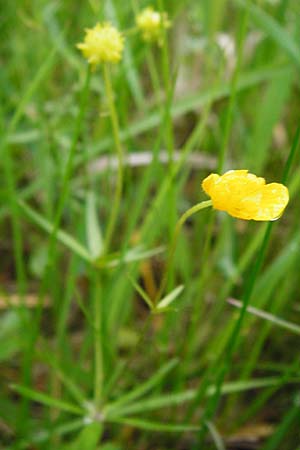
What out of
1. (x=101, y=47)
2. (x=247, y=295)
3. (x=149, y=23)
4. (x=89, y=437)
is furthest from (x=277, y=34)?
(x=89, y=437)

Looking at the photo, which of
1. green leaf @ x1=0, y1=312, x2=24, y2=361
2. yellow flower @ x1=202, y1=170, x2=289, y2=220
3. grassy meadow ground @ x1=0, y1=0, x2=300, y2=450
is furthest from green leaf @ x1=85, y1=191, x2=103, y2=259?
yellow flower @ x1=202, y1=170, x2=289, y2=220

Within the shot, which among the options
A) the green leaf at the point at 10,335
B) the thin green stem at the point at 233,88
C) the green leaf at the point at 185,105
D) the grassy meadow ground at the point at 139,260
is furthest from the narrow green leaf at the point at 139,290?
the green leaf at the point at 185,105

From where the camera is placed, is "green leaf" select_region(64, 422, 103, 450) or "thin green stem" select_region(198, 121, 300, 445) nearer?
"thin green stem" select_region(198, 121, 300, 445)

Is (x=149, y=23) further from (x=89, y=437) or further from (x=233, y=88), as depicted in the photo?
(x=89, y=437)

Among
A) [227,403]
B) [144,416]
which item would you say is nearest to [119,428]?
[144,416]

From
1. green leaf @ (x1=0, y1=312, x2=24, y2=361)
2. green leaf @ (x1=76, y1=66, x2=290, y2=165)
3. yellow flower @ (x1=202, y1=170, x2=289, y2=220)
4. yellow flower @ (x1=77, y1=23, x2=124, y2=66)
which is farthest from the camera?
green leaf @ (x1=76, y1=66, x2=290, y2=165)

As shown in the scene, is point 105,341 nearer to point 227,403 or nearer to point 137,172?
point 227,403

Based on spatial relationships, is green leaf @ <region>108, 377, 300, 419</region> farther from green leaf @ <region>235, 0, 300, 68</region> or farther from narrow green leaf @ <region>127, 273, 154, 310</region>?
green leaf @ <region>235, 0, 300, 68</region>
